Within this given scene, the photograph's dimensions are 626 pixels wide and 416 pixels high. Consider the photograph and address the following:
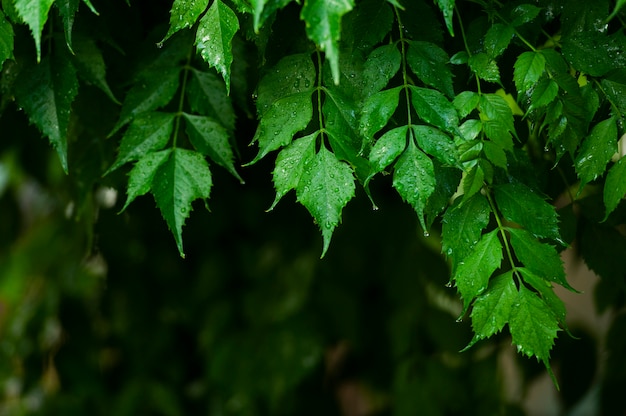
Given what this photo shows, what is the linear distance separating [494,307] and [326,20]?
388 millimetres

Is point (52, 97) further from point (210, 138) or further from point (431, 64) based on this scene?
point (431, 64)

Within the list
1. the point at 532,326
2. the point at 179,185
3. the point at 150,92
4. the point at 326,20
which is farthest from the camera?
the point at 150,92

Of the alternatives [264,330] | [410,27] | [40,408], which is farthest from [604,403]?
[40,408]

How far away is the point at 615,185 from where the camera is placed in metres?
0.81

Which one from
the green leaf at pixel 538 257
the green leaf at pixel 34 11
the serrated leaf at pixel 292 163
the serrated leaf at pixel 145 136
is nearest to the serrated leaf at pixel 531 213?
the green leaf at pixel 538 257

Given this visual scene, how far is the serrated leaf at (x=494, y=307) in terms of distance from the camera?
77 centimetres

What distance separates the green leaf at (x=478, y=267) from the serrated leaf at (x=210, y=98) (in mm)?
436

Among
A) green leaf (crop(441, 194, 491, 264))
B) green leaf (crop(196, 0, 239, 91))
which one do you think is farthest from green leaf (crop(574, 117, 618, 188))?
green leaf (crop(196, 0, 239, 91))

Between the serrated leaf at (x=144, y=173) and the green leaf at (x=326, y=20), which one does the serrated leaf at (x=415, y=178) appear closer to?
the green leaf at (x=326, y=20)

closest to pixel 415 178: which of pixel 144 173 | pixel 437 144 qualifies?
pixel 437 144

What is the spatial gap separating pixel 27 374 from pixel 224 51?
1.64 m

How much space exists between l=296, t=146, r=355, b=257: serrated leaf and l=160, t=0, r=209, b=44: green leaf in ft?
0.77

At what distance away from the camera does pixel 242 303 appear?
2072mm

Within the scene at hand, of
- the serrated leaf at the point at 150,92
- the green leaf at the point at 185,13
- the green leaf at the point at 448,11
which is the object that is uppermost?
the green leaf at the point at 185,13
